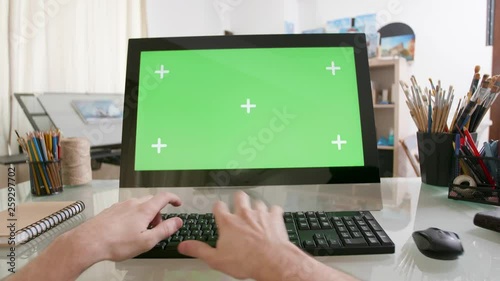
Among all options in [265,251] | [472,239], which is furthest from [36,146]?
[472,239]

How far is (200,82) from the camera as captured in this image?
0.77 meters

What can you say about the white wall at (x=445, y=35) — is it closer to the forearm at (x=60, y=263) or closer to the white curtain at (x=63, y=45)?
the white curtain at (x=63, y=45)

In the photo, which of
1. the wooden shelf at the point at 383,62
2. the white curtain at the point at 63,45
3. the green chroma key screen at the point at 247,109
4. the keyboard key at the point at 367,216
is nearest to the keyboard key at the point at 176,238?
the green chroma key screen at the point at 247,109

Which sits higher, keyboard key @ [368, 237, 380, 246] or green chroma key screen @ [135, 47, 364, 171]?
green chroma key screen @ [135, 47, 364, 171]

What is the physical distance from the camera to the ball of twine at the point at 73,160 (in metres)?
1.01

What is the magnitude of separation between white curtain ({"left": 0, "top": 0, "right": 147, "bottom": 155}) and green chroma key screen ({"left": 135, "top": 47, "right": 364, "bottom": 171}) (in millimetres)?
1098

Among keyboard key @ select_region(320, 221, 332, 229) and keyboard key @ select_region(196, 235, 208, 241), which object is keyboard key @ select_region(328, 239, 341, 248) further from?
keyboard key @ select_region(196, 235, 208, 241)

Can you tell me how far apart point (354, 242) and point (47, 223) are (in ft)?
1.82

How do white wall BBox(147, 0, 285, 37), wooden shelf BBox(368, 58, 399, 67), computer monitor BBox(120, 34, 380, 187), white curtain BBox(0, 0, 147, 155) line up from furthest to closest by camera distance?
white wall BBox(147, 0, 285, 37), wooden shelf BBox(368, 58, 399, 67), white curtain BBox(0, 0, 147, 155), computer monitor BBox(120, 34, 380, 187)

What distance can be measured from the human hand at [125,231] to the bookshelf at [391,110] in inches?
104

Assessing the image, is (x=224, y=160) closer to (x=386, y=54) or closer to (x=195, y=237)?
(x=195, y=237)

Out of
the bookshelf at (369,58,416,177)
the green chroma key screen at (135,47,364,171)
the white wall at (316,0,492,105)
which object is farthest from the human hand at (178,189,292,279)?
the white wall at (316,0,492,105)

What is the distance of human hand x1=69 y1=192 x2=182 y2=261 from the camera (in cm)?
48

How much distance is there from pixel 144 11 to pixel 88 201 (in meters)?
2.30
